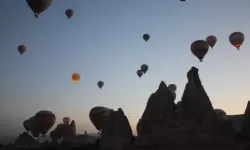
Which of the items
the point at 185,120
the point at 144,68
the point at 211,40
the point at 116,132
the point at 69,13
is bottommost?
the point at 116,132

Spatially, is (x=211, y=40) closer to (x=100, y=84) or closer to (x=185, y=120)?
(x=185, y=120)

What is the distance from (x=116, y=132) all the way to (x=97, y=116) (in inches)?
349

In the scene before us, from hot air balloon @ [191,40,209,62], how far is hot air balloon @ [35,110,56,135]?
1918 centimetres

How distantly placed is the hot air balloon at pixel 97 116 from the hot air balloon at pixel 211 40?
45.2ft

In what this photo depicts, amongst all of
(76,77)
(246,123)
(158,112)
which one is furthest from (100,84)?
(246,123)

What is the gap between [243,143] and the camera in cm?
2341

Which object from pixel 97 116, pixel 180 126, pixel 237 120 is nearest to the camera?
pixel 180 126

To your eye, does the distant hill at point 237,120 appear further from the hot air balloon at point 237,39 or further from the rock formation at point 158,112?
the hot air balloon at point 237,39

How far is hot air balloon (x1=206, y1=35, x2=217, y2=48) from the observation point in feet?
116

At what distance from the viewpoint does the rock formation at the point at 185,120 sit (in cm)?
2386

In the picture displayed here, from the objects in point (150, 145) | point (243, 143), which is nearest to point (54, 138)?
point (150, 145)

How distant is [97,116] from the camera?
3597 cm

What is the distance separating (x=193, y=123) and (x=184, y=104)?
2.01 m

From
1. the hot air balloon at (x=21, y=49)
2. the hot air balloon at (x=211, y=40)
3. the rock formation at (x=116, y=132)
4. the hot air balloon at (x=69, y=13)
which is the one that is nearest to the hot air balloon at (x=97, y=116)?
the rock formation at (x=116, y=132)
